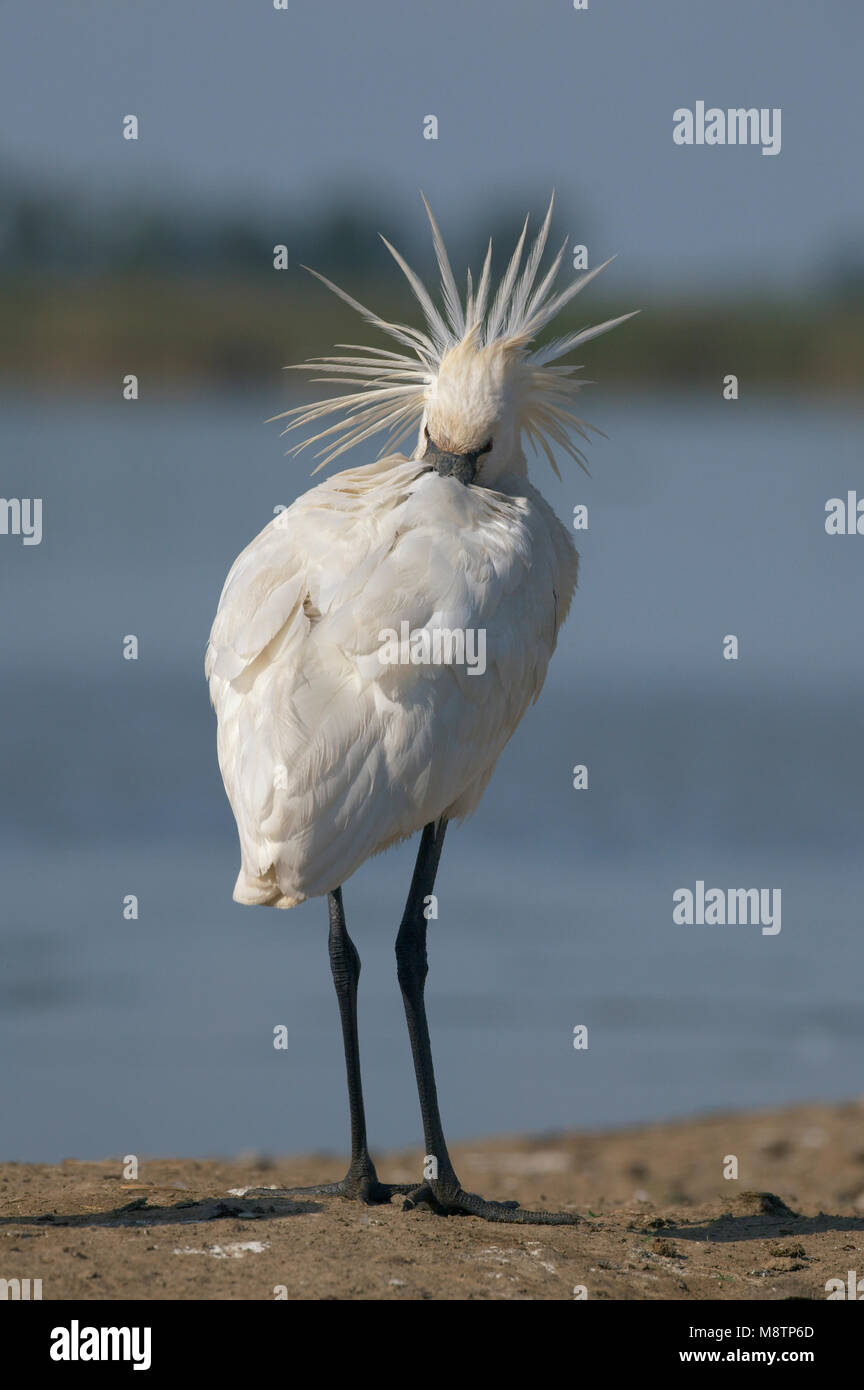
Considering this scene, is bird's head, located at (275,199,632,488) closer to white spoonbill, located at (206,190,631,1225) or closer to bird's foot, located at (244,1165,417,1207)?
white spoonbill, located at (206,190,631,1225)

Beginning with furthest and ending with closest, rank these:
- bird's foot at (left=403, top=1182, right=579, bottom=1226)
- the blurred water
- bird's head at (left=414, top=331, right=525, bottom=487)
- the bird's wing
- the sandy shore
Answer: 1. the blurred water
2. bird's head at (left=414, top=331, right=525, bottom=487)
3. bird's foot at (left=403, top=1182, right=579, bottom=1226)
4. the bird's wing
5. the sandy shore

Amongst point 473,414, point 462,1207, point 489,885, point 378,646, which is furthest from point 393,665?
point 489,885

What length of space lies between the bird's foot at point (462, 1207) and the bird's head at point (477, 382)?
2.72 m

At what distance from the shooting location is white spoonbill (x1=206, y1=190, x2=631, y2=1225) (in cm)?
603

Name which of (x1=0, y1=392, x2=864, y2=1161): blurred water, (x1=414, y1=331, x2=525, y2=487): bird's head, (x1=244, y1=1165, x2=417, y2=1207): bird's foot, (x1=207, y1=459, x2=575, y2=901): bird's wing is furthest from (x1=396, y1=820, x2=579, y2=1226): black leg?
(x1=0, y1=392, x2=864, y2=1161): blurred water

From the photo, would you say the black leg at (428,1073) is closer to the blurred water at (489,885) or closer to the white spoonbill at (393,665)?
the white spoonbill at (393,665)

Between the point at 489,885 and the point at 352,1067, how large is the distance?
21.4 ft

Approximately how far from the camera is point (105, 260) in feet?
197

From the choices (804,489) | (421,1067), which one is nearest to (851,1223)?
(421,1067)

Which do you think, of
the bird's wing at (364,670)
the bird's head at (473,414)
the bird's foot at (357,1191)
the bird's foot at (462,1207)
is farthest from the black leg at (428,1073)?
the bird's head at (473,414)

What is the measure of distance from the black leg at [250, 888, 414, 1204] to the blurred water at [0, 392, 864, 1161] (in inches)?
102

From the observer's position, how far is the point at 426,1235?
596cm

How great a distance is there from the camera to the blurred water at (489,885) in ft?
32.7

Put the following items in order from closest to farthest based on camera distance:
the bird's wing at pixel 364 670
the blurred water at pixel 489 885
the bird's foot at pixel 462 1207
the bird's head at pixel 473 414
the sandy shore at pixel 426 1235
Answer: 1. the sandy shore at pixel 426 1235
2. the bird's wing at pixel 364 670
3. the bird's foot at pixel 462 1207
4. the bird's head at pixel 473 414
5. the blurred water at pixel 489 885
